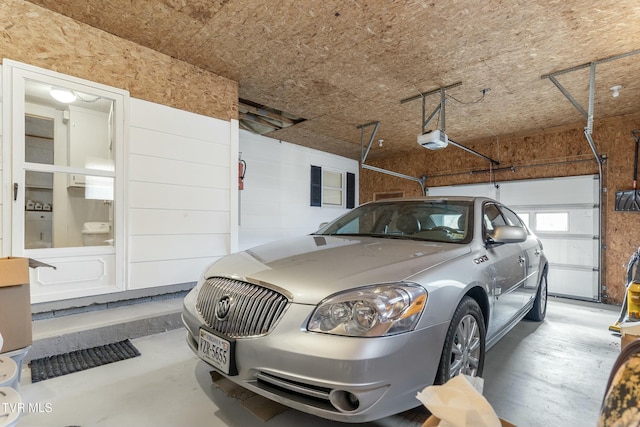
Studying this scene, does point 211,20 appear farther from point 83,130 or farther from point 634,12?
point 634,12

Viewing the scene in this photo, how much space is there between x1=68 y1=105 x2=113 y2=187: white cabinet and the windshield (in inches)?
89.6

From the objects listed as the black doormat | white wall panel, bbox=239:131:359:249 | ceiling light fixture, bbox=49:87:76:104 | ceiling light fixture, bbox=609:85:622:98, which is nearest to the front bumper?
the black doormat

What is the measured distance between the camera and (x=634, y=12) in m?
2.34

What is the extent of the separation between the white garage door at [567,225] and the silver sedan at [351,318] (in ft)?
13.5

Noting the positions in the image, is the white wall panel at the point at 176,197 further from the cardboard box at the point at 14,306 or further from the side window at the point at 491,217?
the side window at the point at 491,217

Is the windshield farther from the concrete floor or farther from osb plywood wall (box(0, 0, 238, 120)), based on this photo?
osb plywood wall (box(0, 0, 238, 120))

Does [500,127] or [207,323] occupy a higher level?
[500,127]

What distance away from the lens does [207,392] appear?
6.25 feet

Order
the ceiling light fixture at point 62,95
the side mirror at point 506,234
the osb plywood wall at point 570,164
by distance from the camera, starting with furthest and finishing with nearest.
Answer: the osb plywood wall at point 570,164
the ceiling light fixture at point 62,95
the side mirror at point 506,234

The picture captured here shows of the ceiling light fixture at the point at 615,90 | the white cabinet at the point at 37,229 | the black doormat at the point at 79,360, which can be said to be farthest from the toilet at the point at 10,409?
the ceiling light fixture at the point at 615,90

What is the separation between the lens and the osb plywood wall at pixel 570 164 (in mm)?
4645

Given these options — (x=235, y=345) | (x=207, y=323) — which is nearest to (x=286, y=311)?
(x=235, y=345)

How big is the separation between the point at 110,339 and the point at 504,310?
3234mm

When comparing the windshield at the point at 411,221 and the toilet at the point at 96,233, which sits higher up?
the windshield at the point at 411,221
